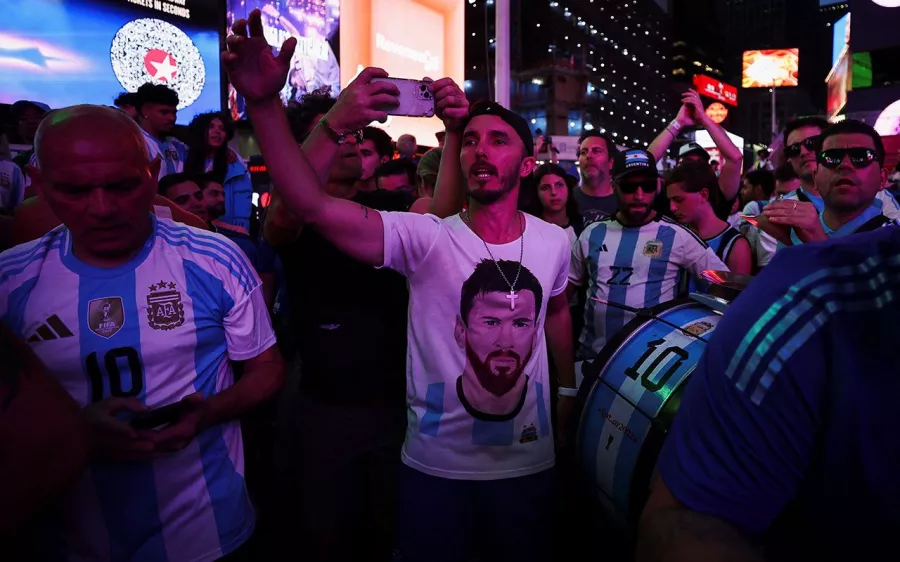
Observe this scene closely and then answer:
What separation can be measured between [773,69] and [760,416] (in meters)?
44.6

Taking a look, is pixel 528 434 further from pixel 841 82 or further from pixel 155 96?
pixel 841 82

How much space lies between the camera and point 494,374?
2.32 m

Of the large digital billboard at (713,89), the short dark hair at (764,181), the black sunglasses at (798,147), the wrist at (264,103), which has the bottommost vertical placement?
the wrist at (264,103)

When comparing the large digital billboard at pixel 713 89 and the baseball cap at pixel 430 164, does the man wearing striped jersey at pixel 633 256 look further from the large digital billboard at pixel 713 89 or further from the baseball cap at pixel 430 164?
the large digital billboard at pixel 713 89

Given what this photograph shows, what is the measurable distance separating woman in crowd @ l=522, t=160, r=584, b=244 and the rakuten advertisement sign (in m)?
6.85

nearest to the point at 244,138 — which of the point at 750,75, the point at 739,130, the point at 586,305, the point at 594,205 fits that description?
the point at 594,205

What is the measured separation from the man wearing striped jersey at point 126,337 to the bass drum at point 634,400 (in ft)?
4.50

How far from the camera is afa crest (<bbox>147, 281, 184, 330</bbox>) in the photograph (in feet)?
5.82

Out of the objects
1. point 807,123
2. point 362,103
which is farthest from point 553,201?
point 362,103

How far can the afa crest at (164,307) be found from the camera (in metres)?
1.77

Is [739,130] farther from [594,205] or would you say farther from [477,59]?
[594,205]

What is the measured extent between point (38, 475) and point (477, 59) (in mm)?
56923

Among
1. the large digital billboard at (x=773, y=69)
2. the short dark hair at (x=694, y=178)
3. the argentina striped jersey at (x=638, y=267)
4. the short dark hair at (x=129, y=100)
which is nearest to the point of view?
the argentina striped jersey at (x=638, y=267)

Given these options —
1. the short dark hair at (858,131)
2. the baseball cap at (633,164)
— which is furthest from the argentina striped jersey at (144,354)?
the short dark hair at (858,131)
